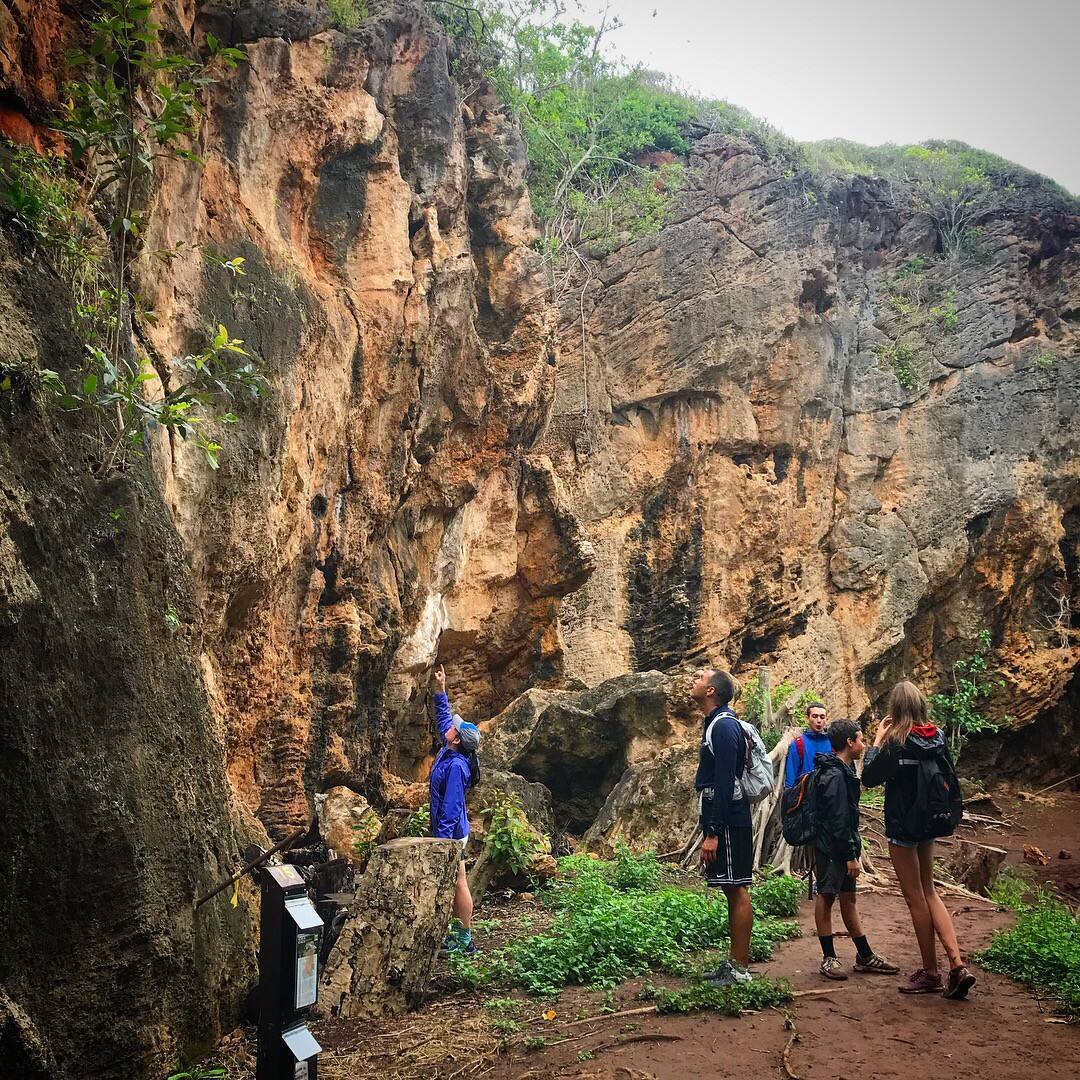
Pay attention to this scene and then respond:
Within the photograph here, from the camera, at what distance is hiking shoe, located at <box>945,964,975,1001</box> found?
4879mm

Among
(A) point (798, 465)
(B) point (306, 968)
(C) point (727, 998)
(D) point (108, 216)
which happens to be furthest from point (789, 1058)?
(A) point (798, 465)

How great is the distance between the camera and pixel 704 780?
17.9 feet

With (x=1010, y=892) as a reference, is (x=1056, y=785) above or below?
below

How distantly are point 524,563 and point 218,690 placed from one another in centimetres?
802

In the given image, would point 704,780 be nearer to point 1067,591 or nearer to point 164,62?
point 164,62

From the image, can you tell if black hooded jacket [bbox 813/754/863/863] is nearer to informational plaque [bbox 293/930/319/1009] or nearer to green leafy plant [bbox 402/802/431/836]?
informational plaque [bbox 293/930/319/1009]

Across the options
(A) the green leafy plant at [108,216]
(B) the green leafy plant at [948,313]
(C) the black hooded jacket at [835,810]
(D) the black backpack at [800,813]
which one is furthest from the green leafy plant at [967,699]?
(A) the green leafy plant at [108,216]

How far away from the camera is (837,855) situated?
5.62 meters

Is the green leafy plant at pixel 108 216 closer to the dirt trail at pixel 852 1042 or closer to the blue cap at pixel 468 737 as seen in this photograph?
the blue cap at pixel 468 737

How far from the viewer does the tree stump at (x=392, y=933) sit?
509cm

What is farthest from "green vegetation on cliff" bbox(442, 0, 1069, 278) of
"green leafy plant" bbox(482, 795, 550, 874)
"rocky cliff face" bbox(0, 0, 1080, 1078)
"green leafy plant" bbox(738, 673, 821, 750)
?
"green leafy plant" bbox(482, 795, 550, 874)

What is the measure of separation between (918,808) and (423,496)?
7101mm

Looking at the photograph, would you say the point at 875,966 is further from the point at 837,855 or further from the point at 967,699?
the point at 967,699

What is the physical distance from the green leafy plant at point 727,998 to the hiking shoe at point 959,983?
0.87 metres
